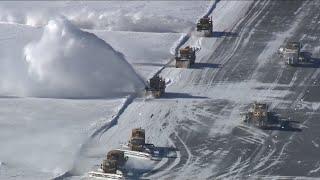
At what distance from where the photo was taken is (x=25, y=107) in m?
44.3

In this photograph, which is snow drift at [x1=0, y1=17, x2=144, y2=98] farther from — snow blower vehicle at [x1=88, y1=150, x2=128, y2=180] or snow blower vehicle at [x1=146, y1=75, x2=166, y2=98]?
snow blower vehicle at [x1=88, y1=150, x2=128, y2=180]

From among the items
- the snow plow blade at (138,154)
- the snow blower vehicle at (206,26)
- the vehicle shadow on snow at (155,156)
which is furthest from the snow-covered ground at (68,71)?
the vehicle shadow on snow at (155,156)

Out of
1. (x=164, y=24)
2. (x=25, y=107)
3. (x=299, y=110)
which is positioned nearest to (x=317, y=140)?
(x=299, y=110)

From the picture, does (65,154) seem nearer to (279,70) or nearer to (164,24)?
(279,70)

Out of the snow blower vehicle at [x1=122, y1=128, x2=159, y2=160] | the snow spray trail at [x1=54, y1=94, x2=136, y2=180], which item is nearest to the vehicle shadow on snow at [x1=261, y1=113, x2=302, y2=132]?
the snow blower vehicle at [x1=122, y1=128, x2=159, y2=160]

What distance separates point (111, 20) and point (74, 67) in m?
Result: 14.2

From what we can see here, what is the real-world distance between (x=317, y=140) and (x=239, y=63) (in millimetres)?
12999

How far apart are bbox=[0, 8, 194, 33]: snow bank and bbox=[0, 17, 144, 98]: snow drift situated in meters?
10.9

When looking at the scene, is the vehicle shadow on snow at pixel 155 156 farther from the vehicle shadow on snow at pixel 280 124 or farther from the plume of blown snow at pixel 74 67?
the plume of blown snow at pixel 74 67

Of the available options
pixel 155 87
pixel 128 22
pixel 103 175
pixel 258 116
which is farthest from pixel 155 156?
pixel 128 22

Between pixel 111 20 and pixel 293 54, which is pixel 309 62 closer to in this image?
pixel 293 54

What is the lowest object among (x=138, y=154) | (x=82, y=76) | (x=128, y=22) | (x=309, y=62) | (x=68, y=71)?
(x=138, y=154)

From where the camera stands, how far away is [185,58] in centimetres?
5181

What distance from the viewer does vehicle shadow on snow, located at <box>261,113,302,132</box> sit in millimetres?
42125
